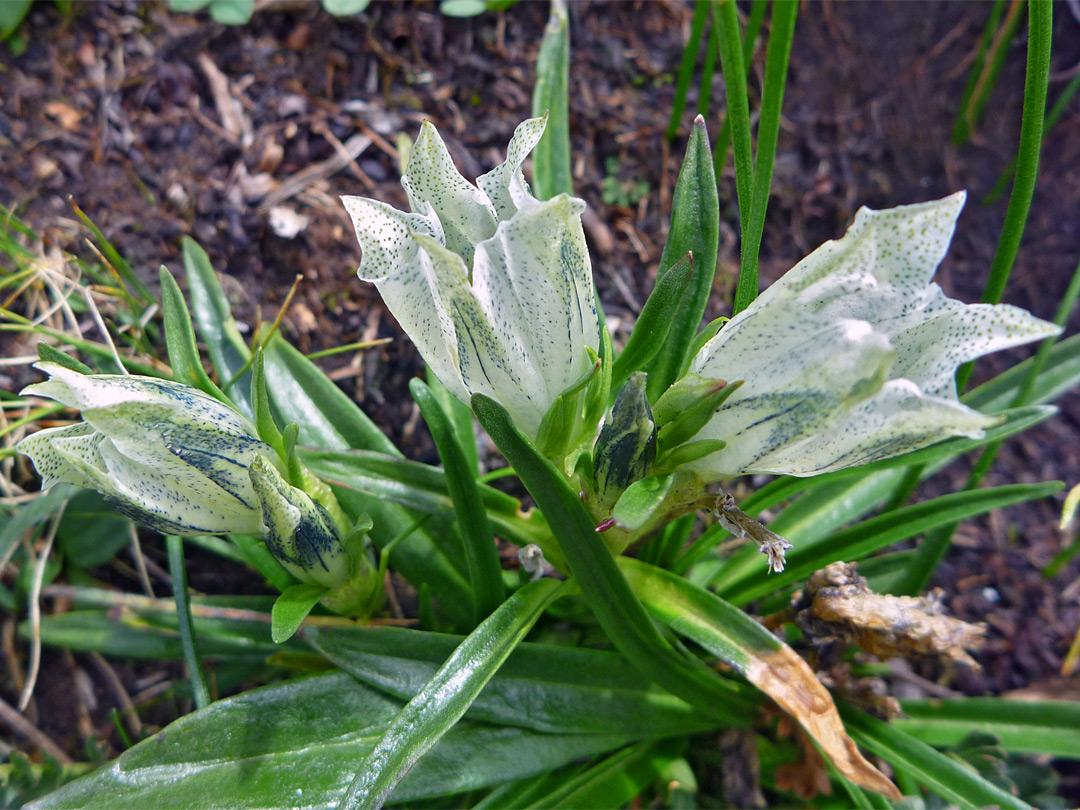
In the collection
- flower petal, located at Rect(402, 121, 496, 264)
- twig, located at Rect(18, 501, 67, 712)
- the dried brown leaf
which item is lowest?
the dried brown leaf

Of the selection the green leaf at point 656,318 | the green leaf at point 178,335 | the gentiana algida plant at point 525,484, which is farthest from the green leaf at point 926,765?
the green leaf at point 178,335

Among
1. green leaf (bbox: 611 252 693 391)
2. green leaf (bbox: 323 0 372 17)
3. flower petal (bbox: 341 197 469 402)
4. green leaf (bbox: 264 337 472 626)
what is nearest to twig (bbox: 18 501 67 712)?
green leaf (bbox: 264 337 472 626)

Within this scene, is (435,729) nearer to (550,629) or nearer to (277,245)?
(550,629)

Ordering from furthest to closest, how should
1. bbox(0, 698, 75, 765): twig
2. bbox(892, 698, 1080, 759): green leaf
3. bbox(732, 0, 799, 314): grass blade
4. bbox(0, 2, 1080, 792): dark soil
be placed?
bbox(0, 2, 1080, 792): dark soil, bbox(0, 698, 75, 765): twig, bbox(892, 698, 1080, 759): green leaf, bbox(732, 0, 799, 314): grass blade

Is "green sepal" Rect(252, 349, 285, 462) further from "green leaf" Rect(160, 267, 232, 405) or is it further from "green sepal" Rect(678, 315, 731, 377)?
"green sepal" Rect(678, 315, 731, 377)

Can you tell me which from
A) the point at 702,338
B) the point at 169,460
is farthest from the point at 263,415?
the point at 702,338

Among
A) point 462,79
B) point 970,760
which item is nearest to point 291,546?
point 970,760

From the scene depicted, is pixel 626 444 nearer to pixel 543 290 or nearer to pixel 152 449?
pixel 543 290
